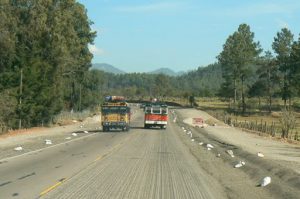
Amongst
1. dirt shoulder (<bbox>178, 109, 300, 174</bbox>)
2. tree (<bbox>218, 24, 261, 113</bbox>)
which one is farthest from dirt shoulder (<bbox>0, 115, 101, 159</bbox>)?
tree (<bbox>218, 24, 261, 113</bbox>)

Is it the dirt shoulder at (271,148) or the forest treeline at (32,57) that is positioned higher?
the forest treeline at (32,57)

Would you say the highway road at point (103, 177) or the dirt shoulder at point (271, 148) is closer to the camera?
the highway road at point (103, 177)

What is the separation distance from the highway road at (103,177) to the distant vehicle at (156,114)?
36.2 meters

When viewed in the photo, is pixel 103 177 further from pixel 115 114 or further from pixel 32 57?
pixel 32 57

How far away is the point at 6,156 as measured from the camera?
2684 centimetres

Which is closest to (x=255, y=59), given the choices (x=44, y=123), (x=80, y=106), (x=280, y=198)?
(x=80, y=106)

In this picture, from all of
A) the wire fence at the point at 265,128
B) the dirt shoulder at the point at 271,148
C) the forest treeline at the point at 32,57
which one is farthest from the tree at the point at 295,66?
the dirt shoulder at the point at 271,148

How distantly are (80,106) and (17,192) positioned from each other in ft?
309

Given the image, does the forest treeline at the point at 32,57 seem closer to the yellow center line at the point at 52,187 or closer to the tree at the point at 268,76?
the yellow center line at the point at 52,187

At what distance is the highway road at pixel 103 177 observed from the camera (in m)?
15.4

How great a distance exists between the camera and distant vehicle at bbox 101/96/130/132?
182 feet

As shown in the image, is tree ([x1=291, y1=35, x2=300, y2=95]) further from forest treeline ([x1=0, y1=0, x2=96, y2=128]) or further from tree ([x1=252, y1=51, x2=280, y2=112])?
forest treeline ([x1=0, y1=0, x2=96, y2=128])

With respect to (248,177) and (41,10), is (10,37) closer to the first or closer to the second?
(41,10)

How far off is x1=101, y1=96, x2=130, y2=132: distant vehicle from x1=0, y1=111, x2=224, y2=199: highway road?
26291 millimetres
